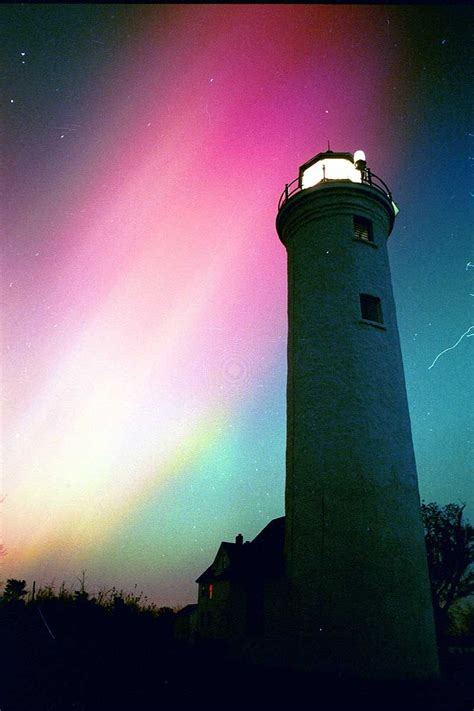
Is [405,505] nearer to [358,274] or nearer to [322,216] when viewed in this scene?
[358,274]

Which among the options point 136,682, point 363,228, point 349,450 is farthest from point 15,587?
point 363,228

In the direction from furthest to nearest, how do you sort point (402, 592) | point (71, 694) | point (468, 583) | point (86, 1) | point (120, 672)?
point (468, 583) → point (402, 592) → point (120, 672) → point (71, 694) → point (86, 1)

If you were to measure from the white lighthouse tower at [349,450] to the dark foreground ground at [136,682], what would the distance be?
579 millimetres

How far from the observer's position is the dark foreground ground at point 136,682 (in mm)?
8398

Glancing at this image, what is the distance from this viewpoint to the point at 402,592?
38.2 ft

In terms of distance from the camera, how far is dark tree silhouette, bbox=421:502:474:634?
27.2 m

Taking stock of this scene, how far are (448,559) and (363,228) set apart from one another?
→ 22028 millimetres

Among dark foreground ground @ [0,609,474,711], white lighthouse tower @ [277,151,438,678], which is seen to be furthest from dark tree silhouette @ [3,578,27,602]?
white lighthouse tower @ [277,151,438,678]

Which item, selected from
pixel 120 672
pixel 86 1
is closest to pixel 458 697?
pixel 120 672

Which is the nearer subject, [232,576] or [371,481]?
[371,481]

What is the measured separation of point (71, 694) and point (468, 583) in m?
26.6

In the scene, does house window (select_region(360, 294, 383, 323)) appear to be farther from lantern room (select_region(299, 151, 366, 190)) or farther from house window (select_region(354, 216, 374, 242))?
lantern room (select_region(299, 151, 366, 190))

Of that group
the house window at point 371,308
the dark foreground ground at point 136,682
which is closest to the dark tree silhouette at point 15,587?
the dark foreground ground at point 136,682

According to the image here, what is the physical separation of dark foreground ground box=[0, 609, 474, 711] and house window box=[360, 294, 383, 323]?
381 inches
